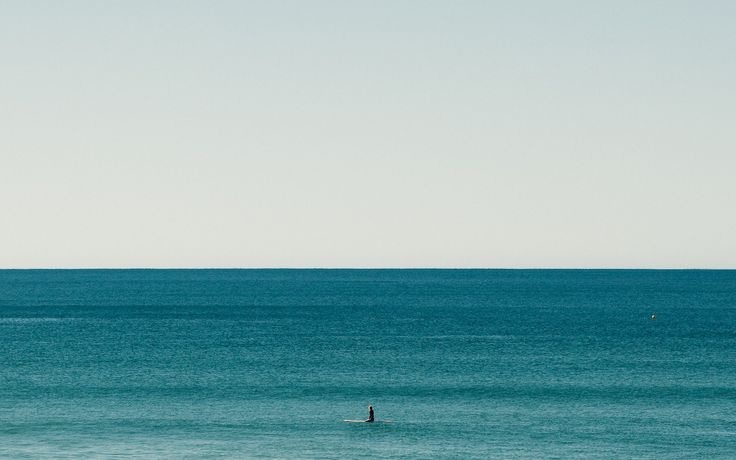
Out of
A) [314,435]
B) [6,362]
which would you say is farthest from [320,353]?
[314,435]

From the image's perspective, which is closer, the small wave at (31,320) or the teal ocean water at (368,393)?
the teal ocean water at (368,393)

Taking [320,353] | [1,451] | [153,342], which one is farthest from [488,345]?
[1,451]

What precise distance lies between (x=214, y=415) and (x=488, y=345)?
62.0m

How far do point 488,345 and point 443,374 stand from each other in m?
32.0

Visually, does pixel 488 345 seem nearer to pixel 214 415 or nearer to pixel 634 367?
pixel 634 367

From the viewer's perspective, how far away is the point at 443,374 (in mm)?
101562

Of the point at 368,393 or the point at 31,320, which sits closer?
the point at 368,393

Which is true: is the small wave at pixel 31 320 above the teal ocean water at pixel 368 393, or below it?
above

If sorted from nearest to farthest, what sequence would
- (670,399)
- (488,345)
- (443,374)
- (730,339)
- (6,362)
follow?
(670,399)
(443,374)
(6,362)
(488,345)
(730,339)

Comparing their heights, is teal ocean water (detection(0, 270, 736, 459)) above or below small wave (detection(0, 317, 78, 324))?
below

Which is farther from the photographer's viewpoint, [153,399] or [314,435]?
[153,399]

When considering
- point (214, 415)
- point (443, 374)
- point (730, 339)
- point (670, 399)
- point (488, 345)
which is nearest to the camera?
point (214, 415)

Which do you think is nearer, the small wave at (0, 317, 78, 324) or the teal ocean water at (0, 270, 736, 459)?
the teal ocean water at (0, 270, 736, 459)

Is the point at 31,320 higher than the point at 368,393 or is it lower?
higher
